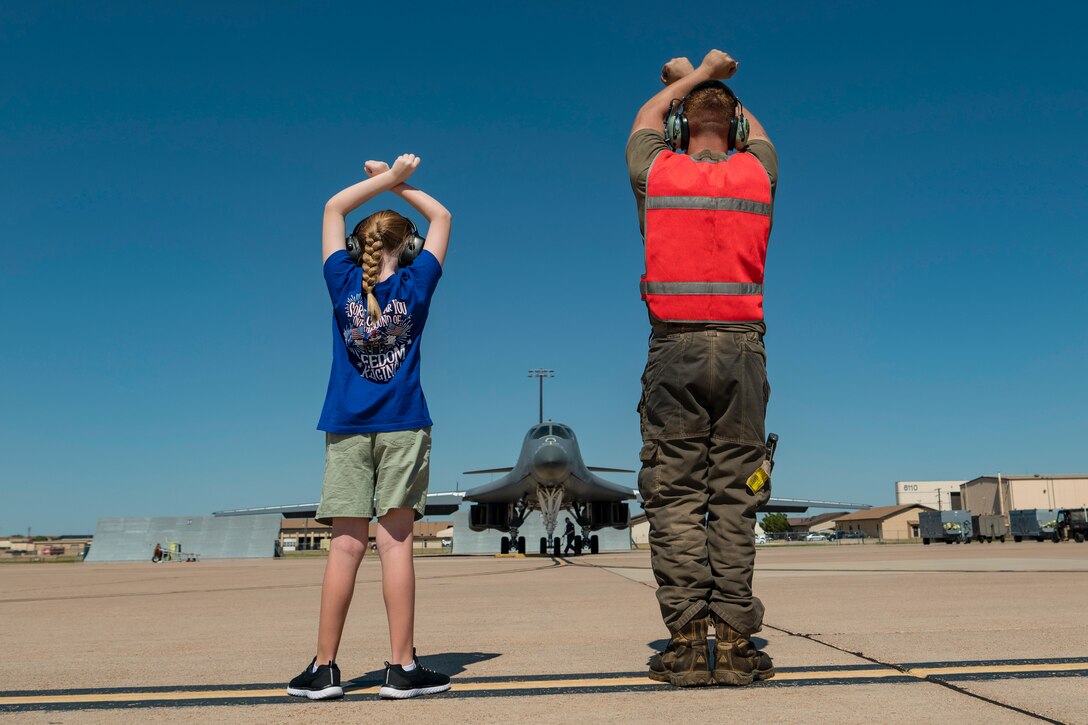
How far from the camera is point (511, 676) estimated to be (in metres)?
3.17

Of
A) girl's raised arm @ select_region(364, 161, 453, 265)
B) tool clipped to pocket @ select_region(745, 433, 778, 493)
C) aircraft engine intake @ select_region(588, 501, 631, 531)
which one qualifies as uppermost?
girl's raised arm @ select_region(364, 161, 453, 265)

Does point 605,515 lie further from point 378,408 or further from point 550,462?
point 378,408

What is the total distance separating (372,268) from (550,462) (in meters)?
18.4

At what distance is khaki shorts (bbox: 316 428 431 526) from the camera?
3.16 m

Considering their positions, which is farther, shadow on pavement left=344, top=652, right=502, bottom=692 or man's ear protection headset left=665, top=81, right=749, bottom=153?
man's ear protection headset left=665, top=81, right=749, bottom=153

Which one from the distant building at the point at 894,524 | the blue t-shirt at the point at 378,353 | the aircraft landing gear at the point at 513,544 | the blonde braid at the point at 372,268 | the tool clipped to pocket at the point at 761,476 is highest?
the blonde braid at the point at 372,268

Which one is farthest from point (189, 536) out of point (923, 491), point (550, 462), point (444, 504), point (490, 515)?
point (923, 491)

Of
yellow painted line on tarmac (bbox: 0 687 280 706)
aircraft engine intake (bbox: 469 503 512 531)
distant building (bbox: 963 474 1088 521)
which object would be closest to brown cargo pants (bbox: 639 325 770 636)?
yellow painted line on tarmac (bbox: 0 687 280 706)

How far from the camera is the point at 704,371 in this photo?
3.32m

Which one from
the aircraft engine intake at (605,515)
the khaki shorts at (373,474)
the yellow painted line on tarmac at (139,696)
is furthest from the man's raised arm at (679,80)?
the aircraft engine intake at (605,515)

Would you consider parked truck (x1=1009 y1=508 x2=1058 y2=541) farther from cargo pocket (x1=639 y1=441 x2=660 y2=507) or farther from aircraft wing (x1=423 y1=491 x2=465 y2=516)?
cargo pocket (x1=639 y1=441 x2=660 y2=507)

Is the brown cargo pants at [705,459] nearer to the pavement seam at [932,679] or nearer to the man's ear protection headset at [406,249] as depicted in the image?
the pavement seam at [932,679]

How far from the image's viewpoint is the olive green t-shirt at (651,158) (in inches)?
138

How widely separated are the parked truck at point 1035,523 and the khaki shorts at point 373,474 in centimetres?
4191
